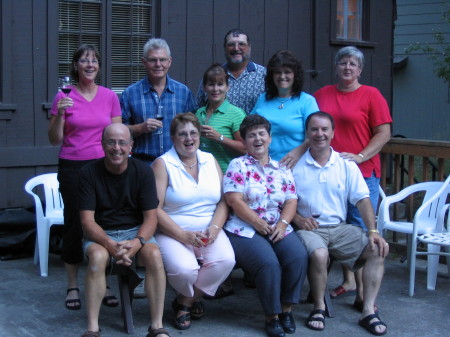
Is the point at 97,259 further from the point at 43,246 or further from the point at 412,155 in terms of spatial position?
the point at 412,155

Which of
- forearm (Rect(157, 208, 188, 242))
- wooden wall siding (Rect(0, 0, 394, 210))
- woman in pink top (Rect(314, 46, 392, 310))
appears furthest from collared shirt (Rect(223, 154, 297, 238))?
wooden wall siding (Rect(0, 0, 394, 210))

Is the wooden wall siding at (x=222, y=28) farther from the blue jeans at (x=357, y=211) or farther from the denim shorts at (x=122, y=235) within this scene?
the denim shorts at (x=122, y=235)

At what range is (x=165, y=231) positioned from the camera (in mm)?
4250

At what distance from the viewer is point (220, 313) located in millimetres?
4582

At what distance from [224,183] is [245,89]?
2.68ft

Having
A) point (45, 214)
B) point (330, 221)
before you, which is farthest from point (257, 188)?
point (45, 214)

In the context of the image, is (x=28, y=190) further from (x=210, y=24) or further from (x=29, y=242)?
(x=210, y=24)

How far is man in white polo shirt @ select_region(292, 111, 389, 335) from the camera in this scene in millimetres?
4324

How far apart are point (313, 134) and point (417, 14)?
11.0m

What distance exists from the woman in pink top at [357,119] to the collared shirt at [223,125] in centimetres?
62

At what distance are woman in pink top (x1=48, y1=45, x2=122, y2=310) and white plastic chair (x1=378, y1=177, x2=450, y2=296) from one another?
215 cm

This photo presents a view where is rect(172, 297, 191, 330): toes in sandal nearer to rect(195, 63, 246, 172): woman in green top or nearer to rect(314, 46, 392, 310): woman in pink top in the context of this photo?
rect(195, 63, 246, 172): woman in green top

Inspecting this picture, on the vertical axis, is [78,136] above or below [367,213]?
above

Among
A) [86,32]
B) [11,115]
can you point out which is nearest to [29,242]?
[11,115]
